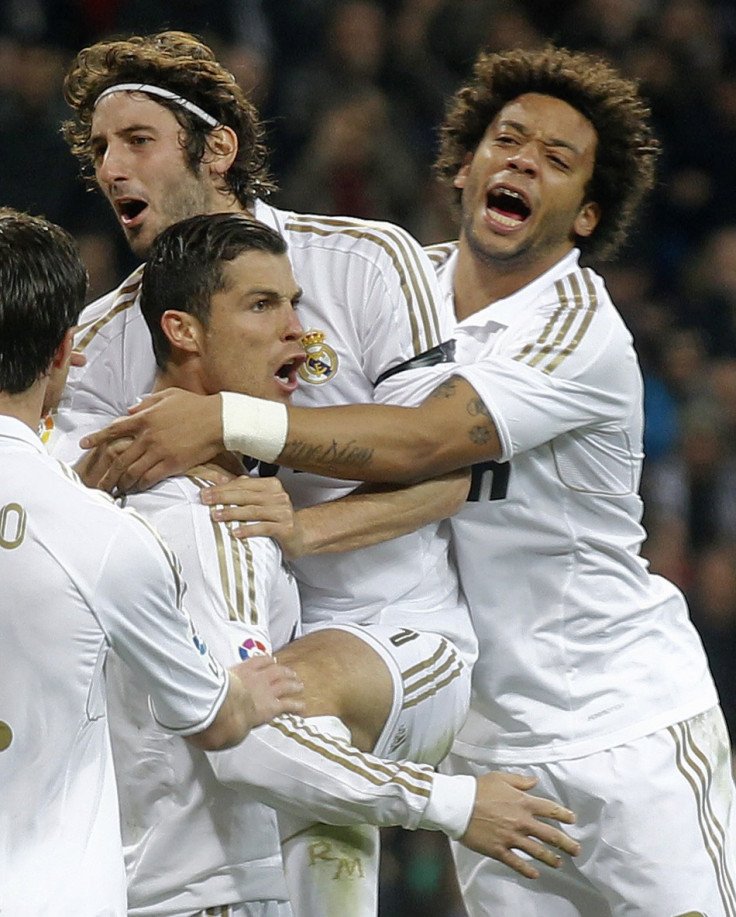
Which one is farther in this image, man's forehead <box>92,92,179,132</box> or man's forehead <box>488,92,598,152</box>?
man's forehead <box>488,92,598,152</box>

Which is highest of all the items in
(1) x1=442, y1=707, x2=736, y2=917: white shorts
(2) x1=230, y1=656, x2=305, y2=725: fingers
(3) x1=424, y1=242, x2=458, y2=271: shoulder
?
(3) x1=424, y1=242, x2=458, y2=271: shoulder

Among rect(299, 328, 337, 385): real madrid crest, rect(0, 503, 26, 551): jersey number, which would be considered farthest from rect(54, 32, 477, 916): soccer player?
rect(0, 503, 26, 551): jersey number

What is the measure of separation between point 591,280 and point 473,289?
1.01ft

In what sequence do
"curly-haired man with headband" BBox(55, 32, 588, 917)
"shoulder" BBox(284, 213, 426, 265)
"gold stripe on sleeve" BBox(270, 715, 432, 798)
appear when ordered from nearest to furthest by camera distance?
"gold stripe on sleeve" BBox(270, 715, 432, 798)
"curly-haired man with headband" BBox(55, 32, 588, 917)
"shoulder" BBox(284, 213, 426, 265)

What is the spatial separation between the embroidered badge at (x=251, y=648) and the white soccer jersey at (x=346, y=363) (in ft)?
1.72

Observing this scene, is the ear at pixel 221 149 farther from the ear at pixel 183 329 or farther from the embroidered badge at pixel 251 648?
the embroidered badge at pixel 251 648

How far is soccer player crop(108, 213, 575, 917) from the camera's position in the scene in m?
2.73

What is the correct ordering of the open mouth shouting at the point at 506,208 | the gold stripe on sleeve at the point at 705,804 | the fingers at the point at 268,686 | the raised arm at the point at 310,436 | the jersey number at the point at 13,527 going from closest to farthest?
the jersey number at the point at 13,527 → the fingers at the point at 268,686 → the raised arm at the point at 310,436 → the gold stripe on sleeve at the point at 705,804 → the open mouth shouting at the point at 506,208

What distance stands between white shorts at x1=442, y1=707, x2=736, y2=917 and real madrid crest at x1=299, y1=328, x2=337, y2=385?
105cm

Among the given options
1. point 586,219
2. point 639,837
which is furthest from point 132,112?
point 639,837

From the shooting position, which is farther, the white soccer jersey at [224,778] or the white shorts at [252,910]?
the white shorts at [252,910]

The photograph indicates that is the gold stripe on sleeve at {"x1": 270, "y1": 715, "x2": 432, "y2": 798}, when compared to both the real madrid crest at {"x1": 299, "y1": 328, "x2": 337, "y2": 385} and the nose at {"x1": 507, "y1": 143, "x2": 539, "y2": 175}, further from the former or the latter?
the nose at {"x1": 507, "y1": 143, "x2": 539, "y2": 175}

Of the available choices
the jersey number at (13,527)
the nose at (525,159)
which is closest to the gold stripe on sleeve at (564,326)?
the nose at (525,159)

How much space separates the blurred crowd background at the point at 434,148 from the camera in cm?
639
